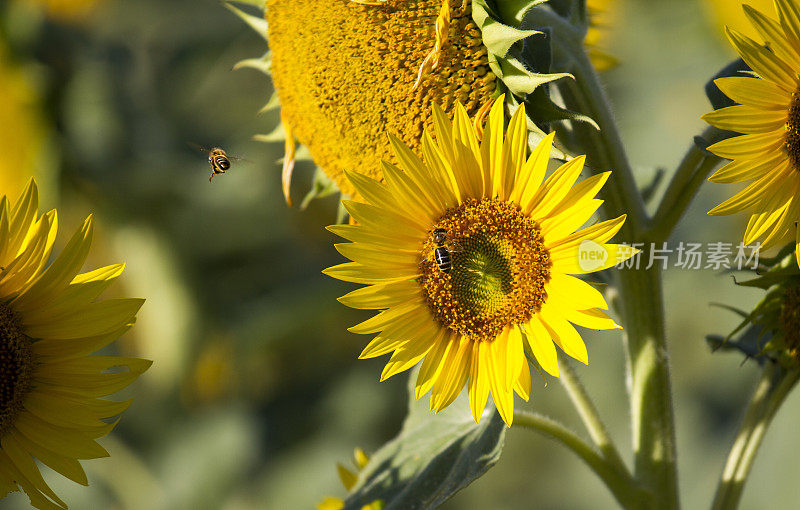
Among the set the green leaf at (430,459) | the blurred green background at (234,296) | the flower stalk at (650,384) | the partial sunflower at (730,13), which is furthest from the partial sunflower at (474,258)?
the partial sunflower at (730,13)

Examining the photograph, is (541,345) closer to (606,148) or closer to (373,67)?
(606,148)

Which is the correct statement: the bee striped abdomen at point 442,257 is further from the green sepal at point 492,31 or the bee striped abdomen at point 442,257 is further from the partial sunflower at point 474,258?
the green sepal at point 492,31

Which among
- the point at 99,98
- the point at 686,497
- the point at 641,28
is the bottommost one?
the point at 686,497

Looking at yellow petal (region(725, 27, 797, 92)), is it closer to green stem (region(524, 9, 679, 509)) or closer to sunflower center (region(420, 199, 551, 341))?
green stem (region(524, 9, 679, 509))

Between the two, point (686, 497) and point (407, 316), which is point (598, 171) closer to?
point (407, 316)

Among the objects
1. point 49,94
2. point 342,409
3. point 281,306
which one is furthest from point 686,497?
point 49,94

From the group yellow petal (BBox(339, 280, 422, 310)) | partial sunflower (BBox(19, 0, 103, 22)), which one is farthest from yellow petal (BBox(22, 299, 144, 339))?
partial sunflower (BBox(19, 0, 103, 22))
